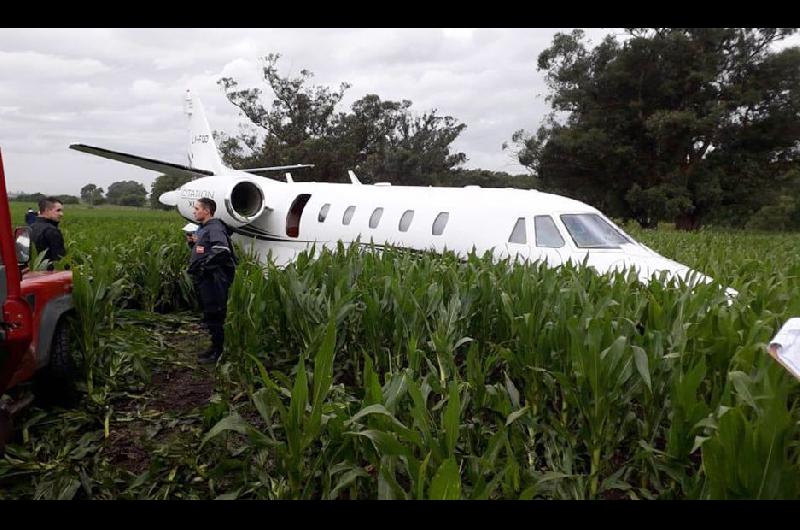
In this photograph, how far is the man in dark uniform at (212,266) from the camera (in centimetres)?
625

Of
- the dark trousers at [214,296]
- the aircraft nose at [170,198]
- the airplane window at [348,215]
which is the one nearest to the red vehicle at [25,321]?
the dark trousers at [214,296]

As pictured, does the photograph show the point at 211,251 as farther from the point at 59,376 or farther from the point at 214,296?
the point at 59,376

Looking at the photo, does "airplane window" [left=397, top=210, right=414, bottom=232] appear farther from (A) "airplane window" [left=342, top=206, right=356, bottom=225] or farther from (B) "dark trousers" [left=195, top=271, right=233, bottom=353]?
(B) "dark trousers" [left=195, top=271, right=233, bottom=353]

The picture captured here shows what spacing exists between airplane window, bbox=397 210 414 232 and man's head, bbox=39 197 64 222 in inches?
209

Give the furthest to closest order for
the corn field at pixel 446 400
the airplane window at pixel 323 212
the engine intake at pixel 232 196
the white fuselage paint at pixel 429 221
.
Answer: the engine intake at pixel 232 196 → the airplane window at pixel 323 212 → the white fuselage paint at pixel 429 221 → the corn field at pixel 446 400

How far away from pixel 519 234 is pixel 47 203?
6150 mm

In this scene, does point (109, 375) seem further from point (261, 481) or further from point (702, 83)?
point (702, 83)

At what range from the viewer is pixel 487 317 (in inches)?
207

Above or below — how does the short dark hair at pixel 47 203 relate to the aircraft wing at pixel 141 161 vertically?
below

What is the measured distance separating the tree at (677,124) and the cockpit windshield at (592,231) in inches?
900

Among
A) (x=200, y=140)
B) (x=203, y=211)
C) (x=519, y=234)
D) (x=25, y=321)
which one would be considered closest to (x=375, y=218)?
(x=519, y=234)

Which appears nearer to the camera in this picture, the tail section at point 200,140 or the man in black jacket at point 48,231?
the man in black jacket at point 48,231

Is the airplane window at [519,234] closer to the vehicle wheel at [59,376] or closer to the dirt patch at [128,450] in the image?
the dirt patch at [128,450]

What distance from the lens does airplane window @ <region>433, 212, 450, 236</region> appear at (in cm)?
967
